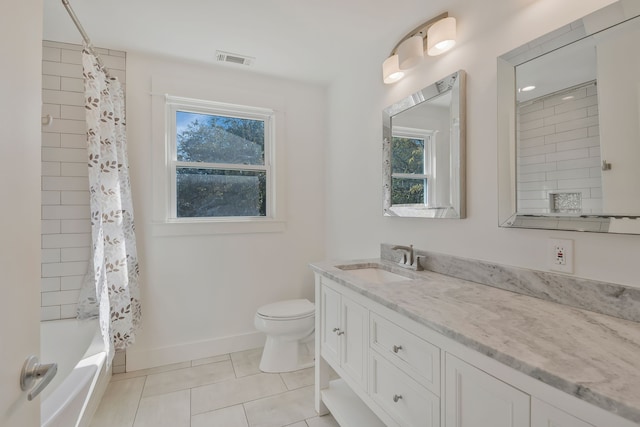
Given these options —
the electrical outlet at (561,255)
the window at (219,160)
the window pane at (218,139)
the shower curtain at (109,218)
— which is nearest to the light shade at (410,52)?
the electrical outlet at (561,255)

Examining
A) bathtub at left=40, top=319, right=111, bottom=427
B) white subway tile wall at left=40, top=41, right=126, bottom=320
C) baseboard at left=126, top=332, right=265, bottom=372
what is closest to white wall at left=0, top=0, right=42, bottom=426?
bathtub at left=40, top=319, right=111, bottom=427

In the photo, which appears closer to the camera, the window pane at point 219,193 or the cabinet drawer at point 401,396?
the cabinet drawer at point 401,396

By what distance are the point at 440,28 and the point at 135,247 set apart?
7.52 ft

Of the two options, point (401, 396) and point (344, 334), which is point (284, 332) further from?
point (401, 396)

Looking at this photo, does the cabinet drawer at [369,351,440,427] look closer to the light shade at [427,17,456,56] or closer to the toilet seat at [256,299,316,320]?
the toilet seat at [256,299,316,320]

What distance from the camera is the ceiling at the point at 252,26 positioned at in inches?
67.1

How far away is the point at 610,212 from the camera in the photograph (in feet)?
3.16

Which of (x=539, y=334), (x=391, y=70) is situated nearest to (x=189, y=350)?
(x=539, y=334)

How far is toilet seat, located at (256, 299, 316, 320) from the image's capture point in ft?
7.00

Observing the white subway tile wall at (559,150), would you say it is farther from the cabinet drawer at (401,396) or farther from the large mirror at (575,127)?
the cabinet drawer at (401,396)

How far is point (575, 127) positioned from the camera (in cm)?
105

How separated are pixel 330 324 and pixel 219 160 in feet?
5.39

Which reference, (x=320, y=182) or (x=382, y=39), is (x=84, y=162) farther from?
(x=382, y=39)

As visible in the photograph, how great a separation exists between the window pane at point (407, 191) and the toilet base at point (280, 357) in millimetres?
1291
